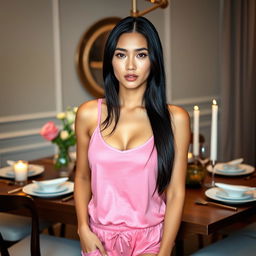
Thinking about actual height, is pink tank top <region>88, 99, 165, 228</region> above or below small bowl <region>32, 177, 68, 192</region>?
above

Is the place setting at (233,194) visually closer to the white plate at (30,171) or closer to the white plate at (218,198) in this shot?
the white plate at (218,198)

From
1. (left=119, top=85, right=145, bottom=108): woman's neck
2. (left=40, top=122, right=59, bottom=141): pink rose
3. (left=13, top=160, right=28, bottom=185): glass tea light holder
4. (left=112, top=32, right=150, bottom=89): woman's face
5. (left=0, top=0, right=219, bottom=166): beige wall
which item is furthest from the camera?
(left=0, top=0, right=219, bottom=166): beige wall

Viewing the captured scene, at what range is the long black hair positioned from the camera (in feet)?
5.99

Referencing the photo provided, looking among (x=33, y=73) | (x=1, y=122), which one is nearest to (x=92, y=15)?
(x=33, y=73)

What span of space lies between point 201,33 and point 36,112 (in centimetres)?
224

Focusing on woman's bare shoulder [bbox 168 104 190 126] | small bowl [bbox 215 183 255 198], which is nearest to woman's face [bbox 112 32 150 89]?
woman's bare shoulder [bbox 168 104 190 126]

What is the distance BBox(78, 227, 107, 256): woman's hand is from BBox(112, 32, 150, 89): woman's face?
56cm

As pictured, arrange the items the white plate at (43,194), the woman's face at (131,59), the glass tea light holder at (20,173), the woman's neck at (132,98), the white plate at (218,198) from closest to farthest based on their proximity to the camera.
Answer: the woman's face at (131,59) < the woman's neck at (132,98) < the white plate at (218,198) < the white plate at (43,194) < the glass tea light holder at (20,173)

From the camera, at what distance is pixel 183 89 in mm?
5258

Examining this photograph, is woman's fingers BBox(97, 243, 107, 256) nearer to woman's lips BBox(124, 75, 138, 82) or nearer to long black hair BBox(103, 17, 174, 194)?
long black hair BBox(103, 17, 174, 194)

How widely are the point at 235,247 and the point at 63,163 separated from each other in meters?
1.04

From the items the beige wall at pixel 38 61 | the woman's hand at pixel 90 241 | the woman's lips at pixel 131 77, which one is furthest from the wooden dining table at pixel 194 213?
the beige wall at pixel 38 61

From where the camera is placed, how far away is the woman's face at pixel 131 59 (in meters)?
1.81

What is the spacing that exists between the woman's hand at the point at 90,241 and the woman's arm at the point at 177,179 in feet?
0.77
